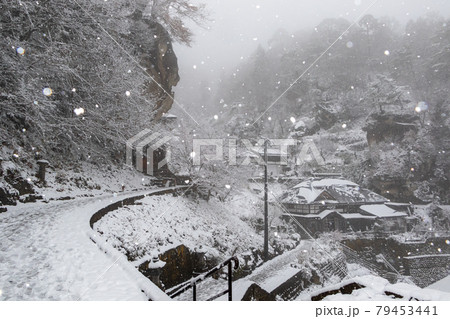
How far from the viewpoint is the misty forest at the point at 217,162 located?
4.52 m

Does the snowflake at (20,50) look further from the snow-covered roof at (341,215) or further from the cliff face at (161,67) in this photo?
the snow-covered roof at (341,215)

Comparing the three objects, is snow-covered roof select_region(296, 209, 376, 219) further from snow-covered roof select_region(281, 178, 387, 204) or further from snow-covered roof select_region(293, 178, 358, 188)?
A: snow-covered roof select_region(293, 178, 358, 188)

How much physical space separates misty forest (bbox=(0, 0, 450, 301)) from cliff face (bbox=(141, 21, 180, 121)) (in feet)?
0.52

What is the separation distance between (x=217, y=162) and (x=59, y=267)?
12.2 metres

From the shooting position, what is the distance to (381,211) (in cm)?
1633

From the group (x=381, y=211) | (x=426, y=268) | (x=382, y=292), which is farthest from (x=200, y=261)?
(x=426, y=268)

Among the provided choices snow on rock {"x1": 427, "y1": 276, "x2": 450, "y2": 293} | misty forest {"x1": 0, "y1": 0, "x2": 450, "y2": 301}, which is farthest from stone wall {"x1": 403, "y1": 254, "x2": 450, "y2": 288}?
snow on rock {"x1": 427, "y1": 276, "x2": 450, "y2": 293}

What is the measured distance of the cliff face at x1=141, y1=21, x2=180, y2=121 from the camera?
1525 centimetres
